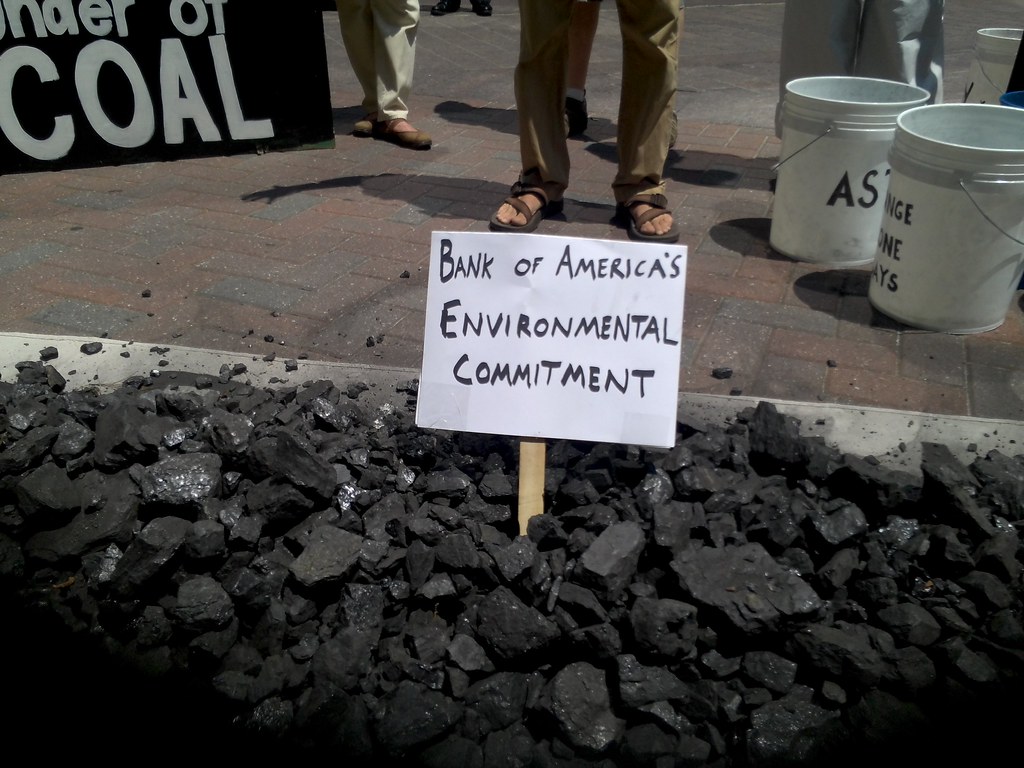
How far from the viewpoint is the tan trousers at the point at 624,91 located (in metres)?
3.08

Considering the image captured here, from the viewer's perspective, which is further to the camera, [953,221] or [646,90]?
[646,90]

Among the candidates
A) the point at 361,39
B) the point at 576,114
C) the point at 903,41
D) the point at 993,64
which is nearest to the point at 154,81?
the point at 361,39

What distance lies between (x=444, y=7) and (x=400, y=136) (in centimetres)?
459

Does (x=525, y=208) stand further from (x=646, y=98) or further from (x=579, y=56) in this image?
(x=579, y=56)

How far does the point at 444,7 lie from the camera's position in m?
8.61

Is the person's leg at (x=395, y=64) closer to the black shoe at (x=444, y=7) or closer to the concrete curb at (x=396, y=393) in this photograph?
the concrete curb at (x=396, y=393)

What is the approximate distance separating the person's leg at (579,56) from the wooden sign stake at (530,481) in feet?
7.45

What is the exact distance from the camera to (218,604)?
1.82 m

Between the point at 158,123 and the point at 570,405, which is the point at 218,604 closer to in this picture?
the point at 570,405

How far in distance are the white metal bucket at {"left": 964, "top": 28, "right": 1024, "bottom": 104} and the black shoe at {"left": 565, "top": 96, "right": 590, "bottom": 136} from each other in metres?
1.94

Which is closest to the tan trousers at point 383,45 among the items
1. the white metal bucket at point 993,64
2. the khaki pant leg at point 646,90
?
the khaki pant leg at point 646,90

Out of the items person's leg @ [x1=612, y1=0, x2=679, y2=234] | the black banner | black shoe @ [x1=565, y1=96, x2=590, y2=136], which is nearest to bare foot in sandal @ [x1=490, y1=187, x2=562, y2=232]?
person's leg @ [x1=612, y1=0, x2=679, y2=234]

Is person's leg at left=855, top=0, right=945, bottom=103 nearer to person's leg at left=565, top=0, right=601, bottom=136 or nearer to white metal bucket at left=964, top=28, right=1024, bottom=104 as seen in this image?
white metal bucket at left=964, top=28, right=1024, bottom=104

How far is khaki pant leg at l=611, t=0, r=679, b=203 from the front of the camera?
3.05 m
